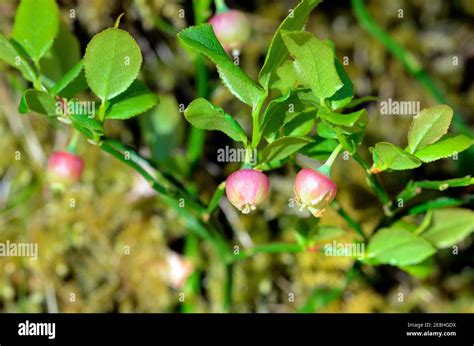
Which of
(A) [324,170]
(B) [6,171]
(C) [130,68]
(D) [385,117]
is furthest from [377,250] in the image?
(B) [6,171]

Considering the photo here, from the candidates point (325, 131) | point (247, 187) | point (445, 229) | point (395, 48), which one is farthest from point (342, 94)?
point (395, 48)

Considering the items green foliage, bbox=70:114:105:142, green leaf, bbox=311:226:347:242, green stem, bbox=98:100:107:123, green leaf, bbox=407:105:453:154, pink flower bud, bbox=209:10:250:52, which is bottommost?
green leaf, bbox=311:226:347:242

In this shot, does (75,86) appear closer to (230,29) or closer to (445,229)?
(230,29)

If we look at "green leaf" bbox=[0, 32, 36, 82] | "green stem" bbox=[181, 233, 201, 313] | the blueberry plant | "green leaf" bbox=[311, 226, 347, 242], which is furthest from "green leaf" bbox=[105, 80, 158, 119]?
"green stem" bbox=[181, 233, 201, 313]

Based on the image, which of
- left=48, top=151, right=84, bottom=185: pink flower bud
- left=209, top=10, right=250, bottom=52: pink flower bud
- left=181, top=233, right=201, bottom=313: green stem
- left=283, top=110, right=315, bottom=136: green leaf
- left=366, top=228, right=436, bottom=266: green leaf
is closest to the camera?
left=283, top=110, right=315, bottom=136: green leaf

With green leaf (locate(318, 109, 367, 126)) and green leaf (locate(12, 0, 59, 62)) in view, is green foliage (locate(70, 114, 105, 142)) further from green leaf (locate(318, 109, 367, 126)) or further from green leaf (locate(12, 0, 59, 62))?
green leaf (locate(318, 109, 367, 126))

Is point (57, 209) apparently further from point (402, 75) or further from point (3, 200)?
point (402, 75)

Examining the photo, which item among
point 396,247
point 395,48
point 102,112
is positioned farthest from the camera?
point 395,48
